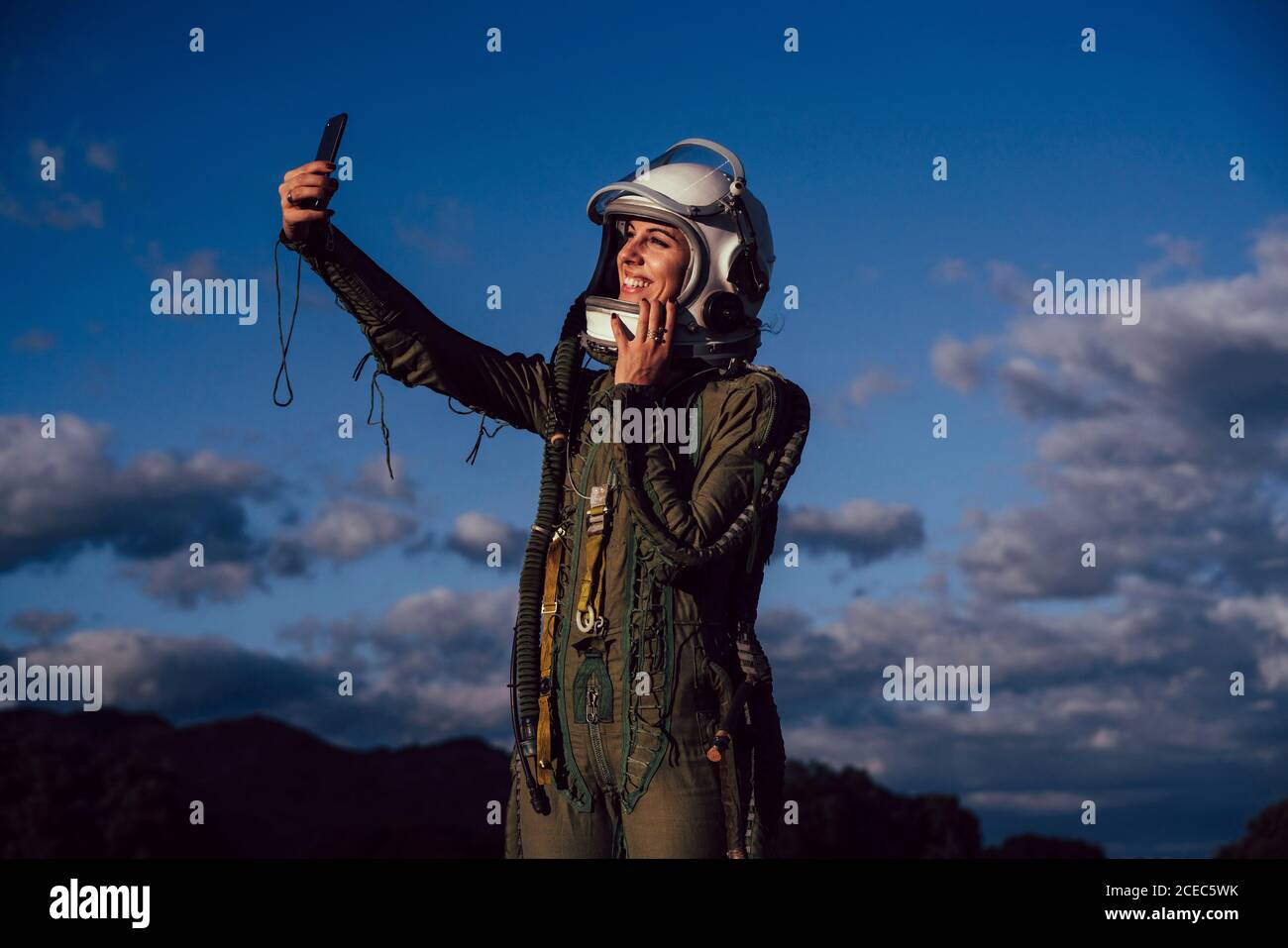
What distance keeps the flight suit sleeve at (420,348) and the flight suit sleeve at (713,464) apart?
700 mm

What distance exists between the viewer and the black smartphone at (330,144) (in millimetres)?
10797

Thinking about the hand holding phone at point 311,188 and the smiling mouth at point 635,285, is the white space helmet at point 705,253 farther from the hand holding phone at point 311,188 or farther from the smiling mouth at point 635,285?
the hand holding phone at point 311,188

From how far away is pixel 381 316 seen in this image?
11.3 m

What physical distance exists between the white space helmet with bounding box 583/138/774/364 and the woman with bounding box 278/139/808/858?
0.05 ft

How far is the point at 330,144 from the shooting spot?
426 inches

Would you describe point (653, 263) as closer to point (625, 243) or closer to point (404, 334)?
point (625, 243)

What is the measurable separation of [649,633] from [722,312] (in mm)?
2106

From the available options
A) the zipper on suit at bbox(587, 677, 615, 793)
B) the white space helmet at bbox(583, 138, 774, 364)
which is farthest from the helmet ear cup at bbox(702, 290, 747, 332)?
the zipper on suit at bbox(587, 677, 615, 793)

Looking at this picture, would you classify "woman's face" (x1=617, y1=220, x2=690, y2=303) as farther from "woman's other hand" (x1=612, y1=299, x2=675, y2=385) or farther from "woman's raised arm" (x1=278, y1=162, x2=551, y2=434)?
"woman's raised arm" (x1=278, y1=162, x2=551, y2=434)

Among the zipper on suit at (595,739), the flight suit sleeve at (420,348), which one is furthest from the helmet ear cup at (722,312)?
the zipper on suit at (595,739)

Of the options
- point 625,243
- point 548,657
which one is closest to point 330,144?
point 625,243
